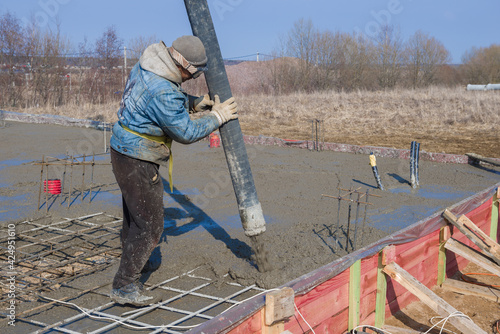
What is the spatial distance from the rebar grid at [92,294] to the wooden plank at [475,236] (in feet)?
6.47

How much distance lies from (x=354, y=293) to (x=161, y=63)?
208cm

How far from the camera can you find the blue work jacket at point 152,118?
302 centimetres

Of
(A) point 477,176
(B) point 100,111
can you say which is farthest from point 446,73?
(A) point 477,176

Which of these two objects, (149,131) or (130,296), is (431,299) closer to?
(130,296)

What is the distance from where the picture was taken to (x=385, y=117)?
681 inches

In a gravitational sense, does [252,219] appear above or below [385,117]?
below

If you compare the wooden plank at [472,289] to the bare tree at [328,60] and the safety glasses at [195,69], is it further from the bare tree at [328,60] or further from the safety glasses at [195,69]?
the bare tree at [328,60]

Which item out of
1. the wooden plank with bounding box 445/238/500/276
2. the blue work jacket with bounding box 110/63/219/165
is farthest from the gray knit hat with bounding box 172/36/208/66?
the wooden plank with bounding box 445/238/500/276

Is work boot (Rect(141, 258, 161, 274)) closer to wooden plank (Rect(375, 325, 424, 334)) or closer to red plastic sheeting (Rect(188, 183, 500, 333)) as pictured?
red plastic sheeting (Rect(188, 183, 500, 333))

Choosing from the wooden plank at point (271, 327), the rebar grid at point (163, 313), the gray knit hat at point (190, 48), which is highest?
the gray knit hat at point (190, 48)

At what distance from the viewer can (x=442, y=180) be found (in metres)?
8.33

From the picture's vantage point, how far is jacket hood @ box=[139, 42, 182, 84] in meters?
3.11

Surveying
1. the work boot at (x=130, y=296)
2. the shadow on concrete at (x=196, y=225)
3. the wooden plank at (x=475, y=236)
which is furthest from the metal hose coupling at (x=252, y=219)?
the wooden plank at (x=475, y=236)

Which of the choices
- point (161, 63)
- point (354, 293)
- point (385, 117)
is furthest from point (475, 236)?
point (385, 117)
